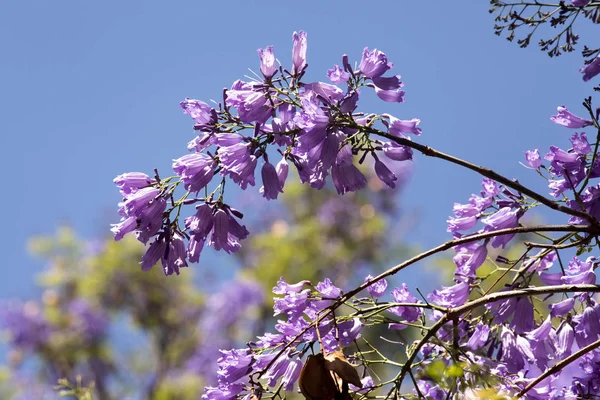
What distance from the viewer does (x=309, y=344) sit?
0.99 metres

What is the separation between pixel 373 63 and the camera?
101 centimetres

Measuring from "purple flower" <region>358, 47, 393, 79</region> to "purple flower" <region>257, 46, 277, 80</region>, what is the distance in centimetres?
12

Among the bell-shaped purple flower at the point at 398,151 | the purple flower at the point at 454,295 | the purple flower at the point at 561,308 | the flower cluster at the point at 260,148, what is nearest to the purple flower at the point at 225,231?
the flower cluster at the point at 260,148

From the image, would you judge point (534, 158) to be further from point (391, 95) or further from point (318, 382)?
point (318, 382)

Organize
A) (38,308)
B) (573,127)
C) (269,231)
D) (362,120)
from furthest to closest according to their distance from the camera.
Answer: (269,231) → (38,308) → (573,127) → (362,120)

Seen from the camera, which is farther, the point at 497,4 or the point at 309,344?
the point at 497,4

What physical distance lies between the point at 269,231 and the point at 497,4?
6396 mm

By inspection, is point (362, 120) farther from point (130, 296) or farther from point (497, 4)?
point (130, 296)

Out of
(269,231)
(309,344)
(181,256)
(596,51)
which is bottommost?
(309,344)

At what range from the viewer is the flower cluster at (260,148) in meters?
0.96

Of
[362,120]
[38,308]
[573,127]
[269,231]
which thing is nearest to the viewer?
[362,120]

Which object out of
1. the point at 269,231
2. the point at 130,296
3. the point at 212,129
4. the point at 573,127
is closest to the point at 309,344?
the point at 212,129

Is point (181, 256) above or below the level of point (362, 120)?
below

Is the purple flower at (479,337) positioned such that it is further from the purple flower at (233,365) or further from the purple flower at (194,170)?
the purple flower at (194,170)
